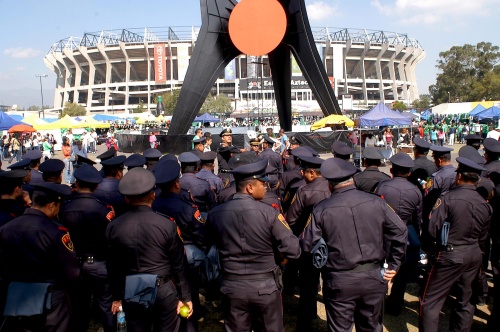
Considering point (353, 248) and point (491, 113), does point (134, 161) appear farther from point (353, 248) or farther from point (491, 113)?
point (491, 113)

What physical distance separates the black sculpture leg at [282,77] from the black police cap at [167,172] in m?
16.5

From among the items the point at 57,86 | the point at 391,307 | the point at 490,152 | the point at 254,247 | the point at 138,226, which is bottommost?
the point at 391,307

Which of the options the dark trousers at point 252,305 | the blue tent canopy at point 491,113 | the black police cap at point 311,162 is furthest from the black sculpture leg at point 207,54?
the dark trousers at point 252,305

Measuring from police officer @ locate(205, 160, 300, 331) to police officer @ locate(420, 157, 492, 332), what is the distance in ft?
4.68

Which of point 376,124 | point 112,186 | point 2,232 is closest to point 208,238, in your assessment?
point 2,232

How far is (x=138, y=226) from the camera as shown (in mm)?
2939

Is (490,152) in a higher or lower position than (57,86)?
lower

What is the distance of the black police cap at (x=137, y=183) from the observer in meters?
3.00

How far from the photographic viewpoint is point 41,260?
2.89m

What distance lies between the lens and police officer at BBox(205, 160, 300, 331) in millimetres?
2959

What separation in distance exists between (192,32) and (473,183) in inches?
3161

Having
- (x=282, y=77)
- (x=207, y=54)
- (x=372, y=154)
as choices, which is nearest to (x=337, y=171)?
(x=372, y=154)

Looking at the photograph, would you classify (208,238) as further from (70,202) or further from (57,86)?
(57,86)

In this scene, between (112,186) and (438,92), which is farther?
(438,92)
